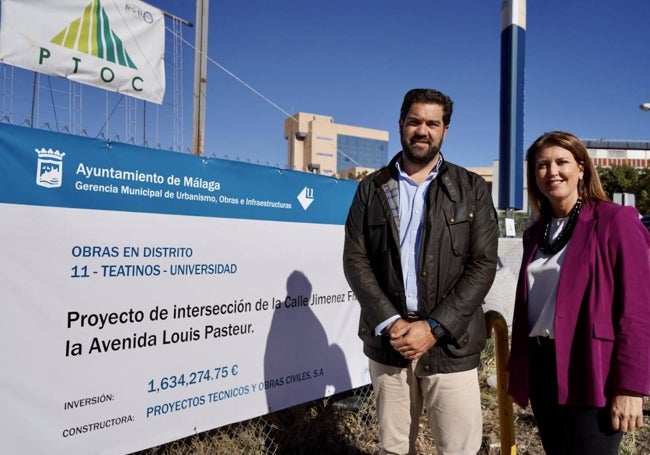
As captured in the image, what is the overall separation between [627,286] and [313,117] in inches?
2548

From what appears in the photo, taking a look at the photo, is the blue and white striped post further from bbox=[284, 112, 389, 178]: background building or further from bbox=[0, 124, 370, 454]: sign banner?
bbox=[284, 112, 389, 178]: background building

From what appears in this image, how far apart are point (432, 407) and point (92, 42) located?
344 centimetres

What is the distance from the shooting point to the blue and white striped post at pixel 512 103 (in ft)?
22.5

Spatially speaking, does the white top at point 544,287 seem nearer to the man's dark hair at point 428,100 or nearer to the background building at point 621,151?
the man's dark hair at point 428,100

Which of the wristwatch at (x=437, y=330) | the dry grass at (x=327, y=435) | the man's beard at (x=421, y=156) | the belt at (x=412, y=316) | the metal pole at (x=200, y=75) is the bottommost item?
the dry grass at (x=327, y=435)

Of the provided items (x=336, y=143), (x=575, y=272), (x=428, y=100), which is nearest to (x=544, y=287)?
(x=575, y=272)

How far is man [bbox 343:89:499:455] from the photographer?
212 cm

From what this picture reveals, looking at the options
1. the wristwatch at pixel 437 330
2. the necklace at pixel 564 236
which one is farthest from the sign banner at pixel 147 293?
the necklace at pixel 564 236

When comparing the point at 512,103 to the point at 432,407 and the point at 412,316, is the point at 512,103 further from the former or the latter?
the point at 432,407

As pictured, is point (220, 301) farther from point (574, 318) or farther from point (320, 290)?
point (574, 318)

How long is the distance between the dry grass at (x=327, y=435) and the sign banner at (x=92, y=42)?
264 cm

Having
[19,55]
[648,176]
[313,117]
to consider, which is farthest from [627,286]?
[313,117]

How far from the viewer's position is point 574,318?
185 cm

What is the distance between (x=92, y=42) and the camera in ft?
11.5
